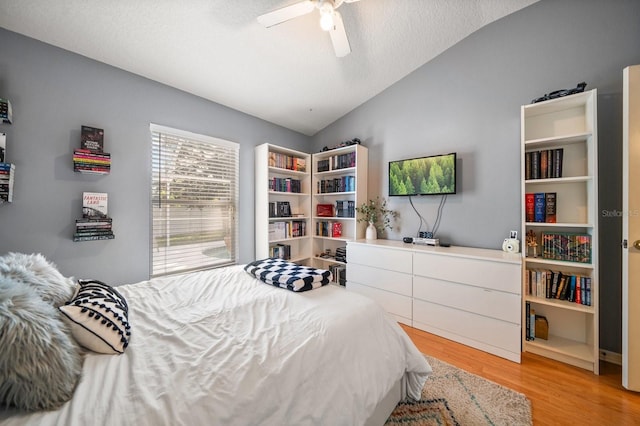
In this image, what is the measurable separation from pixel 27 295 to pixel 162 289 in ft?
2.91

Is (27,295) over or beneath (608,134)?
beneath

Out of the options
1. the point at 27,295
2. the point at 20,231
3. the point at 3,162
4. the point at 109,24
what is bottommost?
the point at 27,295

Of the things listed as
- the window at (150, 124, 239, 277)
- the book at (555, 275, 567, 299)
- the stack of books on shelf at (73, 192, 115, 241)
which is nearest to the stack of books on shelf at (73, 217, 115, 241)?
the stack of books on shelf at (73, 192, 115, 241)

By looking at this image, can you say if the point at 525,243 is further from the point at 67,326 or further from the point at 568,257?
the point at 67,326

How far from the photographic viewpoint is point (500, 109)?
2373 millimetres

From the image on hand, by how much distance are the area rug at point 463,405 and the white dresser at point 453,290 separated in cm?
49

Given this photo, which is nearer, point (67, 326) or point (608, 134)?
point (67, 326)

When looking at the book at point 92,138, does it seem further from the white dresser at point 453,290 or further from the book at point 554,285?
the book at point 554,285

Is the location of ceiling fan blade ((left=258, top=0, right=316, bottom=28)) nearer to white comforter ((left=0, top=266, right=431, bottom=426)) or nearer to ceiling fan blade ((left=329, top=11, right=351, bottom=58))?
ceiling fan blade ((left=329, top=11, right=351, bottom=58))

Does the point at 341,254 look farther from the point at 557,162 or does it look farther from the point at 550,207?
the point at 557,162

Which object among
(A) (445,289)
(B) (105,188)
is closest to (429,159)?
(A) (445,289)

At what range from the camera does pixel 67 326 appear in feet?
2.97

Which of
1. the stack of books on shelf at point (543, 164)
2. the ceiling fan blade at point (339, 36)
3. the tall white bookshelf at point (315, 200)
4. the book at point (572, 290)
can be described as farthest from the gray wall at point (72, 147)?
the book at point (572, 290)

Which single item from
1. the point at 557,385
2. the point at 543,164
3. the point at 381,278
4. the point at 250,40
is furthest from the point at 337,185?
the point at 557,385
